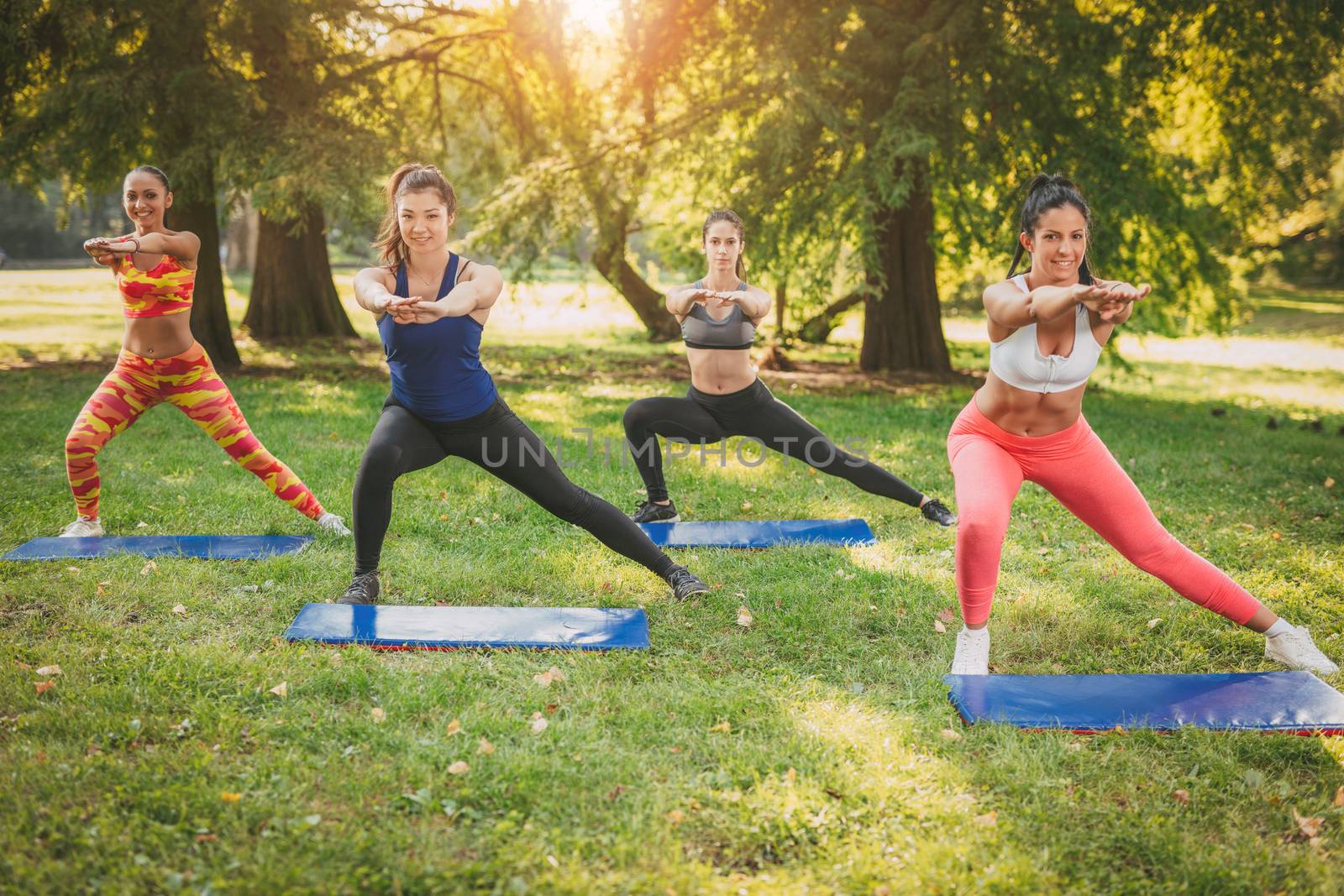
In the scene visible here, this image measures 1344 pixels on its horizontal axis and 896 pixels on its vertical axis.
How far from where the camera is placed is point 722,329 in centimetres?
587

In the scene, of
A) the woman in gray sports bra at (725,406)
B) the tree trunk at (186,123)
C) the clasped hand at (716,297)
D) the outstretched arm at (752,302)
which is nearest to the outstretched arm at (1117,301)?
the clasped hand at (716,297)

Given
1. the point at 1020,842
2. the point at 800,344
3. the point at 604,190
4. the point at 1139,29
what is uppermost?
the point at 1139,29

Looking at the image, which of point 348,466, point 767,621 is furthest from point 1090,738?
point 348,466

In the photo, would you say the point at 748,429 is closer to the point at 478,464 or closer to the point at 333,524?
the point at 478,464

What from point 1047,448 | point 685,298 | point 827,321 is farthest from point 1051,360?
point 827,321

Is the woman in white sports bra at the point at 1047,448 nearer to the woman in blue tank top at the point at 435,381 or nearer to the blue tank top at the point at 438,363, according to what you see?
the woman in blue tank top at the point at 435,381

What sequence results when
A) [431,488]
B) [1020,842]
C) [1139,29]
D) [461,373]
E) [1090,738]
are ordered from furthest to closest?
1. [1139,29]
2. [431,488]
3. [461,373]
4. [1090,738]
5. [1020,842]

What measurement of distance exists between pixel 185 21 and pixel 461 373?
9.53m

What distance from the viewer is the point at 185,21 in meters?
11.0

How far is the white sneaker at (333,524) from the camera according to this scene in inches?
227

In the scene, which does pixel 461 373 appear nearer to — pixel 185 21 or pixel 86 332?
pixel 185 21

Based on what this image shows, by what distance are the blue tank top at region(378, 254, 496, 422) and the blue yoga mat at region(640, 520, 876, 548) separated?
5.81 feet

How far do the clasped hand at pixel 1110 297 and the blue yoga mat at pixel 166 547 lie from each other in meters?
4.43

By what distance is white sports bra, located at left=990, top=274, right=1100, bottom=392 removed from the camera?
3.78 meters
